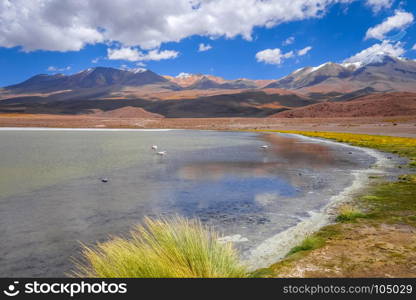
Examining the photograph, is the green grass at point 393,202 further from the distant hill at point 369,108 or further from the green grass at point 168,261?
the distant hill at point 369,108

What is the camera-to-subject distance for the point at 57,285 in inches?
112

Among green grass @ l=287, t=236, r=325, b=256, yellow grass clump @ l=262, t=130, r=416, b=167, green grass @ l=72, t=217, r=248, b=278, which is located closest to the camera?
green grass @ l=72, t=217, r=248, b=278

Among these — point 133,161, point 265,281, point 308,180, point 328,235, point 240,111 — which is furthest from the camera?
point 240,111

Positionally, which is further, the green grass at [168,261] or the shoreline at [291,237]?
the shoreline at [291,237]

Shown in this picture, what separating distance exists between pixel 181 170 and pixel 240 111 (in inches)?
6227

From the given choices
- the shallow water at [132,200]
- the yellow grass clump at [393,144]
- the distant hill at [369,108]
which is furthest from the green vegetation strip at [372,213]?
the distant hill at [369,108]

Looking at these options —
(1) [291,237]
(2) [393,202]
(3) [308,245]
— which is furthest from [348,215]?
(2) [393,202]

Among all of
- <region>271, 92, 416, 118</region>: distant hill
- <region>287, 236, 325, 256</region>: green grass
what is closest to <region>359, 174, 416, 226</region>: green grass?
<region>287, 236, 325, 256</region>: green grass

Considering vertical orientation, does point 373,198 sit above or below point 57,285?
below

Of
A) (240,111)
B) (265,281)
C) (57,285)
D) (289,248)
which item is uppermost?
(240,111)

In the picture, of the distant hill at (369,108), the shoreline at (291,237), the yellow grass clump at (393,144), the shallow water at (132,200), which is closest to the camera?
the shoreline at (291,237)

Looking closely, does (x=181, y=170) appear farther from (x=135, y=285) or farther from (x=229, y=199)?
(x=135, y=285)

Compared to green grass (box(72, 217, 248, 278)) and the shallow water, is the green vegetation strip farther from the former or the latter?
green grass (box(72, 217, 248, 278))

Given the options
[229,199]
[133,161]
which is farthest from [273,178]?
[133,161]
